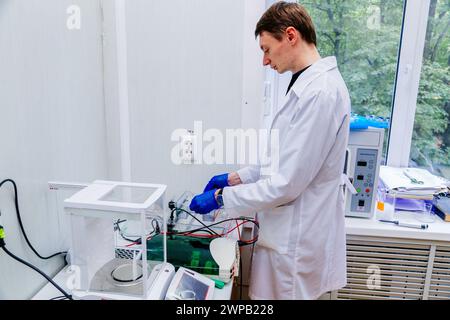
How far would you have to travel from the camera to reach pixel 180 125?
162 cm

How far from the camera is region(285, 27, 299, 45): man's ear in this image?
3.87 feet

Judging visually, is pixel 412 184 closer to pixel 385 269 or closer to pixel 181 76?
pixel 385 269

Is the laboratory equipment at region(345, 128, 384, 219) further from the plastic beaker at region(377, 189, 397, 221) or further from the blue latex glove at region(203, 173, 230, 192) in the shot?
the blue latex glove at region(203, 173, 230, 192)

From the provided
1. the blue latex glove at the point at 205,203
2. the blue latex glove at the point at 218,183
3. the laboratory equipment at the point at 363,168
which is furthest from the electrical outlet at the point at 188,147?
the laboratory equipment at the point at 363,168

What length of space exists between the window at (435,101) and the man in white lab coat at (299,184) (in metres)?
1.16

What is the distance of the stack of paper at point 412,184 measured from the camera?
1.76 meters

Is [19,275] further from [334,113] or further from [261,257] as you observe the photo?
[334,113]

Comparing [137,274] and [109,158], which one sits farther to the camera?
[109,158]

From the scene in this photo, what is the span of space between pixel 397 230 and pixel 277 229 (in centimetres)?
71

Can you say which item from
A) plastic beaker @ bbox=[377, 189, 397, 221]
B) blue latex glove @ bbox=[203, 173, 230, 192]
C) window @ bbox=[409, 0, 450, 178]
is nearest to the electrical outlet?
blue latex glove @ bbox=[203, 173, 230, 192]

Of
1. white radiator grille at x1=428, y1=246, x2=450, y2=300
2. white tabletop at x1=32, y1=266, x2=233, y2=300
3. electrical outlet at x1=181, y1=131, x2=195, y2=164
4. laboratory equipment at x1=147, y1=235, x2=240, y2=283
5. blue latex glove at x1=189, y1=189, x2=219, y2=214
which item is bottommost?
white radiator grille at x1=428, y1=246, x2=450, y2=300

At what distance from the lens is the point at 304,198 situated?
47.9 inches

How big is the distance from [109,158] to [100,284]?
2.43 feet
